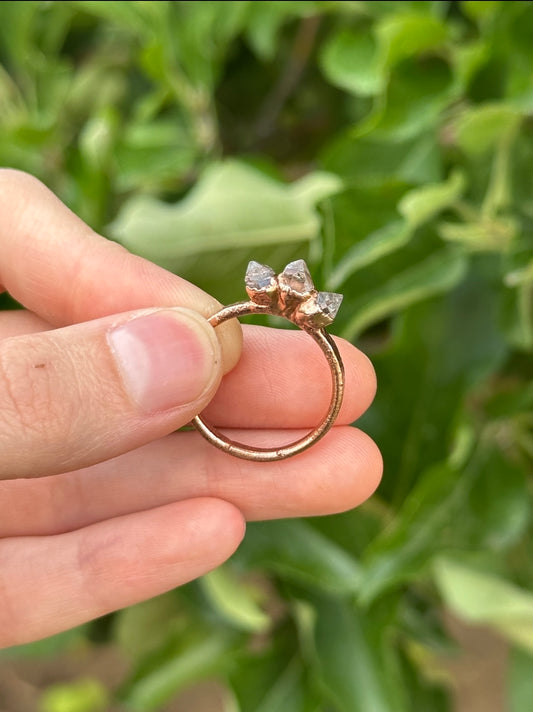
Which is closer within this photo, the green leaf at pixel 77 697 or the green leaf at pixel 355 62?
the green leaf at pixel 355 62

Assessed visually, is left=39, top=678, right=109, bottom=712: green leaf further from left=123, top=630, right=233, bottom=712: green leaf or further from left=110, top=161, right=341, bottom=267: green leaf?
left=110, top=161, right=341, bottom=267: green leaf

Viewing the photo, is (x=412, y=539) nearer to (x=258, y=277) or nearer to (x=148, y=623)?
(x=258, y=277)

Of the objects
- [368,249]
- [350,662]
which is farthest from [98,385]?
[350,662]

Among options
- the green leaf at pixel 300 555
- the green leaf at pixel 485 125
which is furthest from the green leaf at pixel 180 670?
the green leaf at pixel 485 125

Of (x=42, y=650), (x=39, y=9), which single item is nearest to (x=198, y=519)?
(x=42, y=650)

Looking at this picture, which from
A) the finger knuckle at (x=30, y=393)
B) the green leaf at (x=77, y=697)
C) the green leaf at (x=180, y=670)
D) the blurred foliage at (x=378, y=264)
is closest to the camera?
the finger knuckle at (x=30, y=393)

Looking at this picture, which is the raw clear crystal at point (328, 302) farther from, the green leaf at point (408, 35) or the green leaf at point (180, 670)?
the green leaf at point (180, 670)
